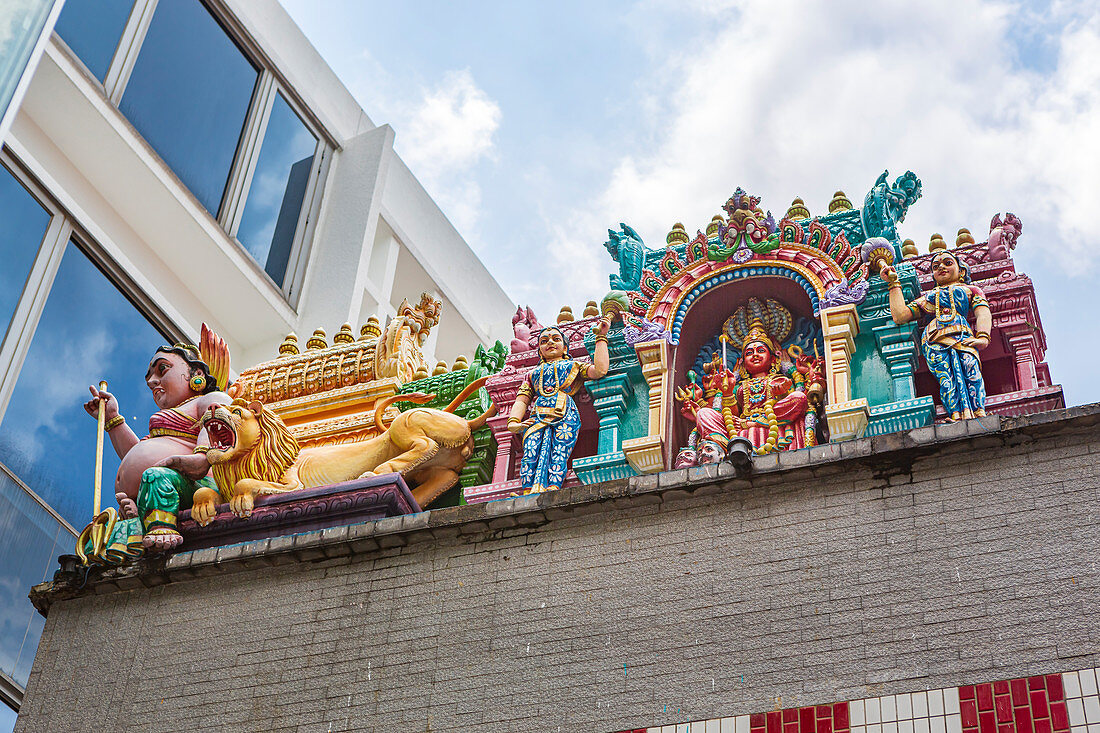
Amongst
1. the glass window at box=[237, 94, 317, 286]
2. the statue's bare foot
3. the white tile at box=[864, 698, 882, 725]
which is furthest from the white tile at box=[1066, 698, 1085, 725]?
the glass window at box=[237, 94, 317, 286]

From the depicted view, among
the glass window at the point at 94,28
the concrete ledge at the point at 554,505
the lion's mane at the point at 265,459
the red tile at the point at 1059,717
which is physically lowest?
the red tile at the point at 1059,717

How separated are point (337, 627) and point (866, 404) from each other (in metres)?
4.39

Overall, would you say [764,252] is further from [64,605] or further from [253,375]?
[64,605]

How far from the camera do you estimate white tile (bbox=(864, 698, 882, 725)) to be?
942 cm

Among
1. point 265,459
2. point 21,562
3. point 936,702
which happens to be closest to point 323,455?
point 265,459

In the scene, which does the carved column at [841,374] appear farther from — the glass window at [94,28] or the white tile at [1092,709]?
the glass window at [94,28]

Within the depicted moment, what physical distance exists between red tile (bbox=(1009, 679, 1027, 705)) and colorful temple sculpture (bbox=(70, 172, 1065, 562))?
9.44ft

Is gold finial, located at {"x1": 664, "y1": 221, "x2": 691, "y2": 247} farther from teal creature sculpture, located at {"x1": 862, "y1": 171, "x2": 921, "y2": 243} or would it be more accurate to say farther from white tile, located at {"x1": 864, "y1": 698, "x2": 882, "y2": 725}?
white tile, located at {"x1": 864, "y1": 698, "x2": 882, "y2": 725}

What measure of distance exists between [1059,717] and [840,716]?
1306mm

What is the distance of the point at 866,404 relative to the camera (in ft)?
39.3

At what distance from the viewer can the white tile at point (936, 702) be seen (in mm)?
9297

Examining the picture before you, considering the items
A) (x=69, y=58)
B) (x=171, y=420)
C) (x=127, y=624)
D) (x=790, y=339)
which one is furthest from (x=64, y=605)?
(x=69, y=58)

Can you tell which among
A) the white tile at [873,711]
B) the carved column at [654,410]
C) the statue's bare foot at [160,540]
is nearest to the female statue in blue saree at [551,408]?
the carved column at [654,410]

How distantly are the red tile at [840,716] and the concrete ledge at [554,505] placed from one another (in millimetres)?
1890
